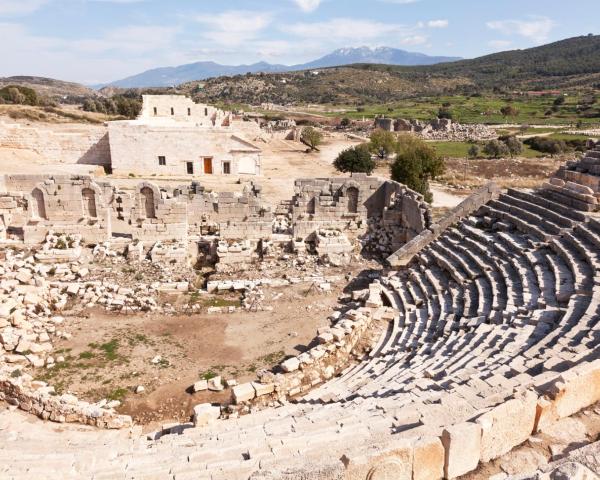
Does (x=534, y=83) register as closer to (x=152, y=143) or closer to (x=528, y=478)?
(x=152, y=143)

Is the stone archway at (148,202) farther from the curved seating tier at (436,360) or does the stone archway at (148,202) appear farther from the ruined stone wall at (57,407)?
the ruined stone wall at (57,407)

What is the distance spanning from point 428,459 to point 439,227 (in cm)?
1431

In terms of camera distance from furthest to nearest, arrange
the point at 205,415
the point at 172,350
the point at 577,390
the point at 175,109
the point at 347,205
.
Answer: the point at 175,109
the point at 347,205
the point at 172,350
the point at 205,415
the point at 577,390

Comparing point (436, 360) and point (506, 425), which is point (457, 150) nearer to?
point (436, 360)

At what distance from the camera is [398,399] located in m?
8.22

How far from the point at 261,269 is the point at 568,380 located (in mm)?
13748

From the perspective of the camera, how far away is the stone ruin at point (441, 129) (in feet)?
222

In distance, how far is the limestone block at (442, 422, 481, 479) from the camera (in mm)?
5527

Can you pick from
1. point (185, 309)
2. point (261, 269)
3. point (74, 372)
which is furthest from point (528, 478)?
point (261, 269)

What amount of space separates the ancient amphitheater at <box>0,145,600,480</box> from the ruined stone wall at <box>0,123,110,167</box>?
17.1 meters

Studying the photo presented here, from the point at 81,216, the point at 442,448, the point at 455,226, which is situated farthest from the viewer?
the point at 81,216

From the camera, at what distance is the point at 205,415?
31.3 feet

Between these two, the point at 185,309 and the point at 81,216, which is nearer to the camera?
the point at 185,309

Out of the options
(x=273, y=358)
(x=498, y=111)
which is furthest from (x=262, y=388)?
(x=498, y=111)
